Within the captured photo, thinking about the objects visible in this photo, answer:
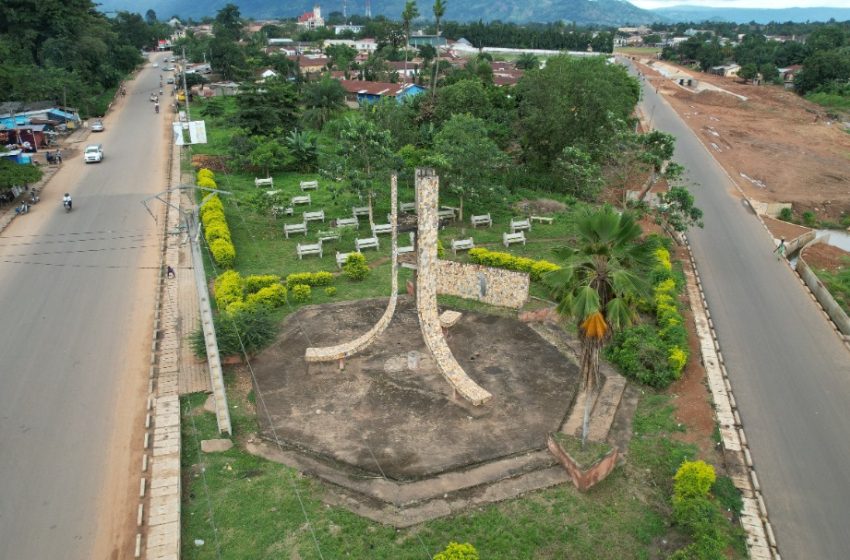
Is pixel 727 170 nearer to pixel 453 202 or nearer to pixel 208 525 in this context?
pixel 453 202

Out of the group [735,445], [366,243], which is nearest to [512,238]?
[366,243]

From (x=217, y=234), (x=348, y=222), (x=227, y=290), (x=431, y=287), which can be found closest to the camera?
(x=431, y=287)

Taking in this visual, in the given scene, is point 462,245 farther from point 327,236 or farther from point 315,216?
point 315,216

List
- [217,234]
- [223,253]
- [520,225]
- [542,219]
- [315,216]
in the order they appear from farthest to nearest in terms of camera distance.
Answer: [542,219] → [315,216] → [520,225] → [217,234] → [223,253]

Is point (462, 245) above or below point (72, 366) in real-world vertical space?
above

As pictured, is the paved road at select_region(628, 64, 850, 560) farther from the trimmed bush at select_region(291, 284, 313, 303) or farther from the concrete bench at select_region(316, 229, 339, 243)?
the concrete bench at select_region(316, 229, 339, 243)
